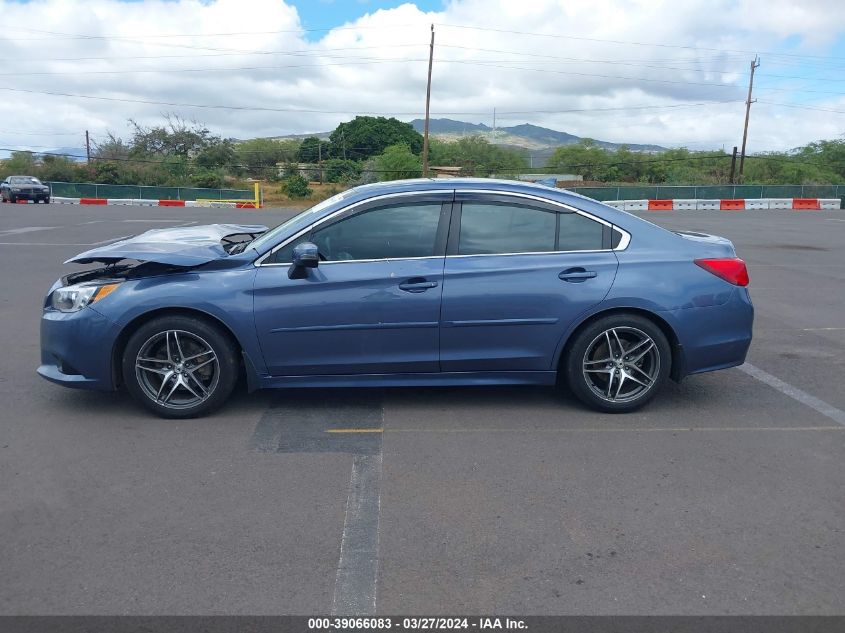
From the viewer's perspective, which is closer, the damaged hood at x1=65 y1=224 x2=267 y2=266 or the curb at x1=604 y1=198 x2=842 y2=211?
the damaged hood at x1=65 y1=224 x2=267 y2=266

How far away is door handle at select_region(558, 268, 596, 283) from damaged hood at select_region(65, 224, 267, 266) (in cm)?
242

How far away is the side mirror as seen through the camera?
512 centimetres

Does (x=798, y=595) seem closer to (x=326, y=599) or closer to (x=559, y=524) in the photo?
(x=559, y=524)

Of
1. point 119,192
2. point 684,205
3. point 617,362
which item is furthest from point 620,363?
point 119,192

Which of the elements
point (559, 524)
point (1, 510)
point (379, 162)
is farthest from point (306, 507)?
point (379, 162)

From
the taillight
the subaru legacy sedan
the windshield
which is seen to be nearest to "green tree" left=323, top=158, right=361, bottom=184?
the windshield

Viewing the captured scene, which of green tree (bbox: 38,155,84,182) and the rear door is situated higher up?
the rear door

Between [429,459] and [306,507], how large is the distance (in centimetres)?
93

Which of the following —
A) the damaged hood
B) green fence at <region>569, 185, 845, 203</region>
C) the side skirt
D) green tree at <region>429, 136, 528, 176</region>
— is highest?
green tree at <region>429, 136, 528, 176</region>

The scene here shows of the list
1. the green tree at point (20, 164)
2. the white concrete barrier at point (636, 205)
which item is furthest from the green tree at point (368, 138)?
the white concrete barrier at point (636, 205)

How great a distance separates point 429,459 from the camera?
4730 millimetres

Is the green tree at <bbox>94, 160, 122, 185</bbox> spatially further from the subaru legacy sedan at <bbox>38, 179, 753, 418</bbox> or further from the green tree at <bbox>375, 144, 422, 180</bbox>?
the subaru legacy sedan at <bbox>38, 179, 753, 418</bbox>

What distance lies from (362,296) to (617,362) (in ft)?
6.13

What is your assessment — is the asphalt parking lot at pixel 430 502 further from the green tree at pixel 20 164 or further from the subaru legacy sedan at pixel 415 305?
the green tree at pixel 20 164
